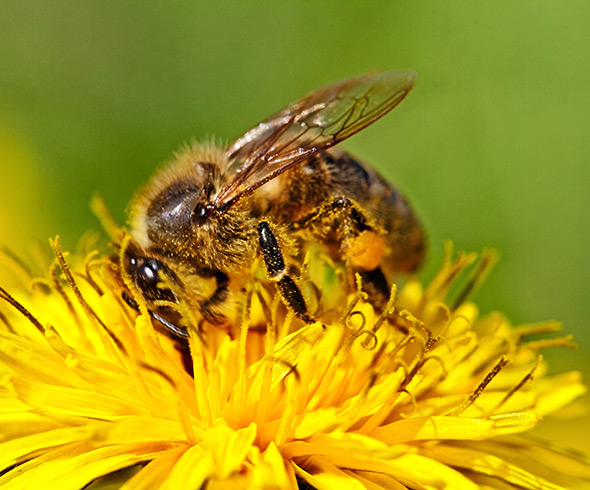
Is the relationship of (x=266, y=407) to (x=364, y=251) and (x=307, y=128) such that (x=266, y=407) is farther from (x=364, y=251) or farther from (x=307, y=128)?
(x=307, y=128)

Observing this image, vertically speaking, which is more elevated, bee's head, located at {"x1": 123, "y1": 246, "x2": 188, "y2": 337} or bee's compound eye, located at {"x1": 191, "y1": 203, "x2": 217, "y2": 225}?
bee's compound eye, located at {"x1": 191, "y1": 203, "x2": 217, "y2": 225}

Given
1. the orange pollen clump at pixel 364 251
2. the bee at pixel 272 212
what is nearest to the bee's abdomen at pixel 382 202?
the bee at pixel 272 212

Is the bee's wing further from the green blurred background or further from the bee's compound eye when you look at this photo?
the green blurred background

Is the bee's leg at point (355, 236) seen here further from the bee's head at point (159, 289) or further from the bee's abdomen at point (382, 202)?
the bee's head at point (159, 289)

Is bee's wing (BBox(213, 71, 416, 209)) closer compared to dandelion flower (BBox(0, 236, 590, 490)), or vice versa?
dandelion flower (BBox(0, 236, 590, 490))

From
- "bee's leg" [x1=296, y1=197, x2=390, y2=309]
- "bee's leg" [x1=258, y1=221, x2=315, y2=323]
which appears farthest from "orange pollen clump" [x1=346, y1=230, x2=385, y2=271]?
"bee's leg" [x1=258, y1=221, x2=315, y2=323]

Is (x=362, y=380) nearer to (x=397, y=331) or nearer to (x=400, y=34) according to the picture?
(x=397, y=331)

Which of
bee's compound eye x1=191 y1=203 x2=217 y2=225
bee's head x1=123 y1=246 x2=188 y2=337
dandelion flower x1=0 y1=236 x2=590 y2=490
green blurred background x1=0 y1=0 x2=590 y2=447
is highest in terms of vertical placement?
green blurred background x1=0 y1=0 x2=590 y2=447
